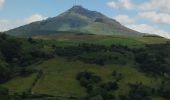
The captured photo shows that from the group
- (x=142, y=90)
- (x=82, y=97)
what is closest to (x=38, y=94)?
(x=82, y=97)

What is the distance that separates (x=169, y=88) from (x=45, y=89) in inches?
2132

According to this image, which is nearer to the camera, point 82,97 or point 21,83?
point 82,97

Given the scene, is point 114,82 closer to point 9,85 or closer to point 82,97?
point 82,97

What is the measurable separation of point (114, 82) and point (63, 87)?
22.4 meters

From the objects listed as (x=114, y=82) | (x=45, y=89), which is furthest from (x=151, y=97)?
(x=45, y=89)

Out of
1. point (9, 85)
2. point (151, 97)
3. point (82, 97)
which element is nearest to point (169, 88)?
point (151, 97)

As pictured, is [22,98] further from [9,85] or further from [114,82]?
[114,82]

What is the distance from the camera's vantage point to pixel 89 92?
620 ft

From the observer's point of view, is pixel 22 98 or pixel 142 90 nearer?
pixel 22 98

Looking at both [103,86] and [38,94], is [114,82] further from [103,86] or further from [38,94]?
[38,94]

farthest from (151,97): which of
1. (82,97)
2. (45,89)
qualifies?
(45,89)

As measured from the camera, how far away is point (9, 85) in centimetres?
19875

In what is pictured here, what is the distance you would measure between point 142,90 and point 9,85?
58.3 m

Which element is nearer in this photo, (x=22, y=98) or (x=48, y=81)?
(x=22, y=98)
